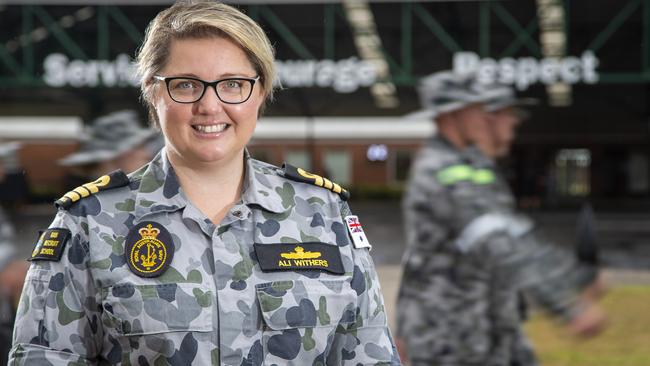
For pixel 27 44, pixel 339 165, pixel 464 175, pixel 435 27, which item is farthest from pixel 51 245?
pixel 339 165

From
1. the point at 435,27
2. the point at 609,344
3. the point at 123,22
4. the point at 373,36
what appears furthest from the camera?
the point at 373,36

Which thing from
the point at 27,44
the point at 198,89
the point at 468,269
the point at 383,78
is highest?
the point at 27,44

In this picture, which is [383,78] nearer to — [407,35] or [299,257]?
[407,35]

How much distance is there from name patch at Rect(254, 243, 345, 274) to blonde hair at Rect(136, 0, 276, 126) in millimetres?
371

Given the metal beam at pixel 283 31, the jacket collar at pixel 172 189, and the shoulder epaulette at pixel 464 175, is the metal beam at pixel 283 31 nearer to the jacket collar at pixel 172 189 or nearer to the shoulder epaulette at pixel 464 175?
the shoulder epaulette at pixel 464 175

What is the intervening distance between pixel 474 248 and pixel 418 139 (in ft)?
111

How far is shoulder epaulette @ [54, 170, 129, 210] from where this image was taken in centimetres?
211

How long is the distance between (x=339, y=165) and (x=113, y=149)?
3382 centimetres

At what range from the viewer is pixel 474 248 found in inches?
153

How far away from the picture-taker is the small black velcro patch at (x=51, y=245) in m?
2.02

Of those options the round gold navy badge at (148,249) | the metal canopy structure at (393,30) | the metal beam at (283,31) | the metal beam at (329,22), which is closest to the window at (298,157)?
the metal canopy structure at (393,30)

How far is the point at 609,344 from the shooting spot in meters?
8.73

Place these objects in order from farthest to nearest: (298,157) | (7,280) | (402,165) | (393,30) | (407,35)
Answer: (402,165), (298,157), (393,30), (407,35), (7,280)

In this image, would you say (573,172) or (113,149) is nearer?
(113,149)
